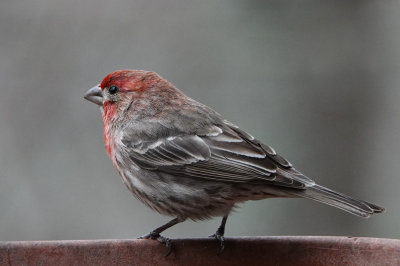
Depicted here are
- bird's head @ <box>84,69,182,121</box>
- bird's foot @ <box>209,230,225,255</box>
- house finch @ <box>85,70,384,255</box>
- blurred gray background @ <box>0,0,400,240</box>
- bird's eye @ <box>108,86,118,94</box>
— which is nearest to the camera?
bird's foot @ <box>209,230,225,255</box>

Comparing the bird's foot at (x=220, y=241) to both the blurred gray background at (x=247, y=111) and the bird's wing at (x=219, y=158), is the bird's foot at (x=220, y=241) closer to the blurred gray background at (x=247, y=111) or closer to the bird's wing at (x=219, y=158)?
the bird's wing at (x=219, y=158)

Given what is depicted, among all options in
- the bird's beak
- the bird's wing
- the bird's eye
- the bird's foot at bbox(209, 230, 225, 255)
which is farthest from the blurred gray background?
the bird's foot at bbox(209, 230, 225, 255)

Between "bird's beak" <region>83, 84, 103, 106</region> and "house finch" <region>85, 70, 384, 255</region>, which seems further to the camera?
"bird's beak" <region>83, 84, 103, 106</region>

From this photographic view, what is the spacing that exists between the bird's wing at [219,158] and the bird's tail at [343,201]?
62 millimetres

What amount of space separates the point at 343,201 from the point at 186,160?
47.0 inches

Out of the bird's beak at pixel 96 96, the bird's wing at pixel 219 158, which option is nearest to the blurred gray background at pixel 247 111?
the bird's beak at pixel 96 96

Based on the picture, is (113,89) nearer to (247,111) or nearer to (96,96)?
(96,96)

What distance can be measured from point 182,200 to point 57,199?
11.6ft

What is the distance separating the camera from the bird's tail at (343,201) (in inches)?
168

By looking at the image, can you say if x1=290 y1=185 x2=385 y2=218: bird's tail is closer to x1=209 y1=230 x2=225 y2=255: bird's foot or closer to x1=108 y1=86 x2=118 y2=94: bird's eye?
x1=209 y1=230 x2=225 y2=255: bird's foot

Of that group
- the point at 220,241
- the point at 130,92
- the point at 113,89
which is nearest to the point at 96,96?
the point at 113,89

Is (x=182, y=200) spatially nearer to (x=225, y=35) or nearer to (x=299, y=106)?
(x=299, y=106)

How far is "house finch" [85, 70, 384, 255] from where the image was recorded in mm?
4570

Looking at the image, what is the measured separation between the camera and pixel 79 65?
8.34 m
